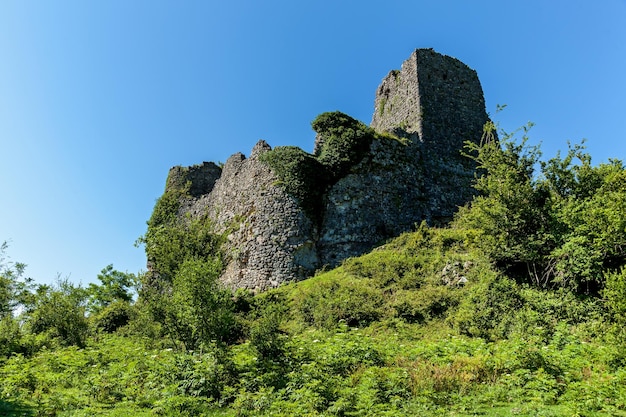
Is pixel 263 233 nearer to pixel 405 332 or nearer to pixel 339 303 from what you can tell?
pixel 339 303

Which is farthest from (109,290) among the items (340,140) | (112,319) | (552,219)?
(552,219)

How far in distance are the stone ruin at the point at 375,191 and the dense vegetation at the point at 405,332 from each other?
7.89 feet

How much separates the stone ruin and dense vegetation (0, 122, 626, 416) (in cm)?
240

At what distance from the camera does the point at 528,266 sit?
45.1 ft

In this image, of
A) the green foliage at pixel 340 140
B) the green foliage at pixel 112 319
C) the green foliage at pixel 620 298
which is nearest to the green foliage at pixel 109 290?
the green foliage at pixel 112 319

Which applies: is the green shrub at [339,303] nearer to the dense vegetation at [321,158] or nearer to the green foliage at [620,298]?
the dense vegetation at [321,158]

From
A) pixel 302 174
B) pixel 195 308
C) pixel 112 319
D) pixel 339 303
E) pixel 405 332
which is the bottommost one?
pixel 405 332

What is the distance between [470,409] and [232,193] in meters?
20.9

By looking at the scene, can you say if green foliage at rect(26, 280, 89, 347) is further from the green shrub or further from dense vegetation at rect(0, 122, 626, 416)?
the green shrub

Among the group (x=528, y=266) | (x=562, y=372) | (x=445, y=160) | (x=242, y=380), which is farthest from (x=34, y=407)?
(x=445, y=160)

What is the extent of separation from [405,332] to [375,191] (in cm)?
1096

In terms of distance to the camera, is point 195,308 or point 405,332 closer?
point 195,308

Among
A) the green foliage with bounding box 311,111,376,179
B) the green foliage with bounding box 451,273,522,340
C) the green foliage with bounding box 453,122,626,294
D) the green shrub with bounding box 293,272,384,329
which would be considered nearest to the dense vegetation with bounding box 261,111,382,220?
the green foliage with bounding box 311,111,376,179

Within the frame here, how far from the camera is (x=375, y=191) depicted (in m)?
23.1
